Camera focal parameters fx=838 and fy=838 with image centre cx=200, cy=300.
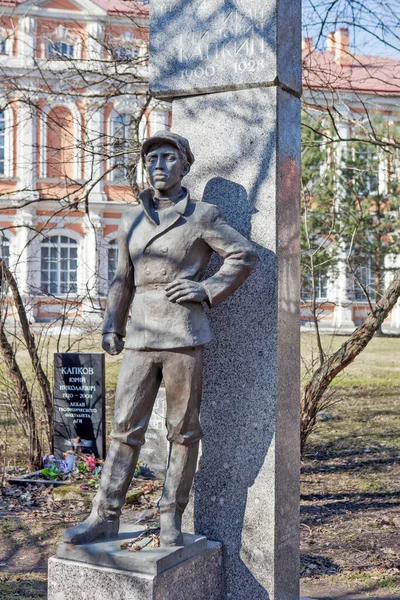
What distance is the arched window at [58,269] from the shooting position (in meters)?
10.4

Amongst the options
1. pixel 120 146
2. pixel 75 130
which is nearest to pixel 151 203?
pixel 120 146

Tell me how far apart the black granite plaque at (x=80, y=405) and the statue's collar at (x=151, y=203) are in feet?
17.3

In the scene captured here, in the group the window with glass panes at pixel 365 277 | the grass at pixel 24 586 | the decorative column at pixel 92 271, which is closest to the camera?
the grass at pixel 24 586

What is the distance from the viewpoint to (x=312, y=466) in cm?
970

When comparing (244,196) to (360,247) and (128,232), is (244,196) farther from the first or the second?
(360,247)

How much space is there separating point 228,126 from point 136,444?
1754 mm

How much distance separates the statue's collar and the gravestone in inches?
14.0

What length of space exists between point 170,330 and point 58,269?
7723 millimetres

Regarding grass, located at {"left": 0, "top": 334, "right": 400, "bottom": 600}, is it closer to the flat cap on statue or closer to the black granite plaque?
the black granite plaque

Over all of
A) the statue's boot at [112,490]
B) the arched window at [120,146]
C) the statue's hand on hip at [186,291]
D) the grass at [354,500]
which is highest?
the arched window at [120,146]

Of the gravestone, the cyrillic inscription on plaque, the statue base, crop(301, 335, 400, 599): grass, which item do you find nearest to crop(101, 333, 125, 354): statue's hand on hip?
the gravestone

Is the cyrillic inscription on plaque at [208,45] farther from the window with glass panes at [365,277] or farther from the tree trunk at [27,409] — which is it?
the window with glass panes at [365,277]

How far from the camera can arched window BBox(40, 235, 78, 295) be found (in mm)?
10352

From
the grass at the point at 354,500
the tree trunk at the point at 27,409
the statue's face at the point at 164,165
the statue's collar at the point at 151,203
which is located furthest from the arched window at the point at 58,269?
the statue's face at the point at 164,165
